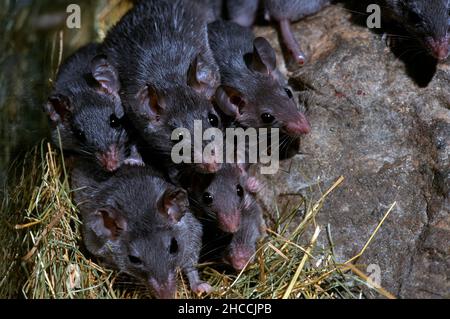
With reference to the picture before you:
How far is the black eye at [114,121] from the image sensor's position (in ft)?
16.9

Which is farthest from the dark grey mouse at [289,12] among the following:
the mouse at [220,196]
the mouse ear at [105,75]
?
the mouse ear at [105,75]

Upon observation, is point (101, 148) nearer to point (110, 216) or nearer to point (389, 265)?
point (110, 216)

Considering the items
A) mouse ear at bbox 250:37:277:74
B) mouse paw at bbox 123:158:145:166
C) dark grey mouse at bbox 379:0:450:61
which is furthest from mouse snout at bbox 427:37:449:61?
mouse paw at bbox 123:158:145:166

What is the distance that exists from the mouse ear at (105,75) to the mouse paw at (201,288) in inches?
61.6

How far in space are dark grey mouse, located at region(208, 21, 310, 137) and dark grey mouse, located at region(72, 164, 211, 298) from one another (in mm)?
781

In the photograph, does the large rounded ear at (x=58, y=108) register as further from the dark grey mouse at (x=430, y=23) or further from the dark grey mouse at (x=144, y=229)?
the dark grey mouse at (x=430, y=23)

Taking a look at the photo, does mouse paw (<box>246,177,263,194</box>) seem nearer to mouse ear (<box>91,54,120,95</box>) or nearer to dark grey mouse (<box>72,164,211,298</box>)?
dark grey mouse (<box>72,164,211,298</box>)

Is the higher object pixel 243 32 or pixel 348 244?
pixel 243 32

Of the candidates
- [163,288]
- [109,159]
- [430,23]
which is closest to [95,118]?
[109,159]

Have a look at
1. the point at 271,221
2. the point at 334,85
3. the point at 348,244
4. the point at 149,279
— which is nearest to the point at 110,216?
the point at 149,279

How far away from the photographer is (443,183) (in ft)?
15.6
